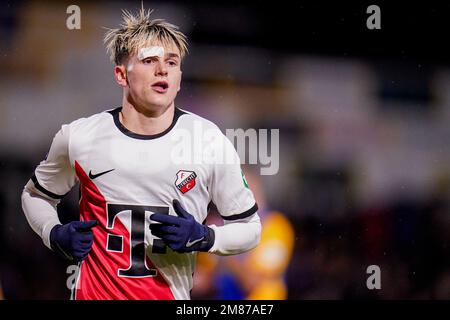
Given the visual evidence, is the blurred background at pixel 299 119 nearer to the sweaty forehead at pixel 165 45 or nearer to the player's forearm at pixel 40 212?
the player's forearm at pixel 40 212

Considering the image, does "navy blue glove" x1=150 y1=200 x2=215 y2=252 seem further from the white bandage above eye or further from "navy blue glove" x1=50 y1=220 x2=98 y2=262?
the white bandage above eye

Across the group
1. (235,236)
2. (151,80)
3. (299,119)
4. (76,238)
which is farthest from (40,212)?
(299,119)

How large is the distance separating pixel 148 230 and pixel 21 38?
3.62 feet

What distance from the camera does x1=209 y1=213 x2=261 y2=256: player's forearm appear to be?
2.77m

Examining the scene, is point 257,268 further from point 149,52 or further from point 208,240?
point 149,52

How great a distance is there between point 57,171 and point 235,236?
31.6 inches

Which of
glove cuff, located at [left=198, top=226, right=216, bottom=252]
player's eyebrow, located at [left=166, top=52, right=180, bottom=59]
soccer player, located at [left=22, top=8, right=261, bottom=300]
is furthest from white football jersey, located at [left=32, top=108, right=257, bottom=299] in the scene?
player's eyebrow, located at [left=166, top=52, right=180, bottom=59]

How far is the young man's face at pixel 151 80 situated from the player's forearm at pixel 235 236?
573 millimetres

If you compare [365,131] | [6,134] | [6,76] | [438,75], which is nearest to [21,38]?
[6,76]

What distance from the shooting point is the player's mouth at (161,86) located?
279 centimetres

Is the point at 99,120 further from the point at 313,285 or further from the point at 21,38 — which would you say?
the point at 313,285

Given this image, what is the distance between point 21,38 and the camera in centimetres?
310

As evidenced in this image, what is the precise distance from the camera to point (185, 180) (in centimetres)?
279

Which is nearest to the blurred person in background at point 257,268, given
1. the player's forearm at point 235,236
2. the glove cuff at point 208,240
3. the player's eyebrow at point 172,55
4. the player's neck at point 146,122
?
the player's forearm at point 235,236
